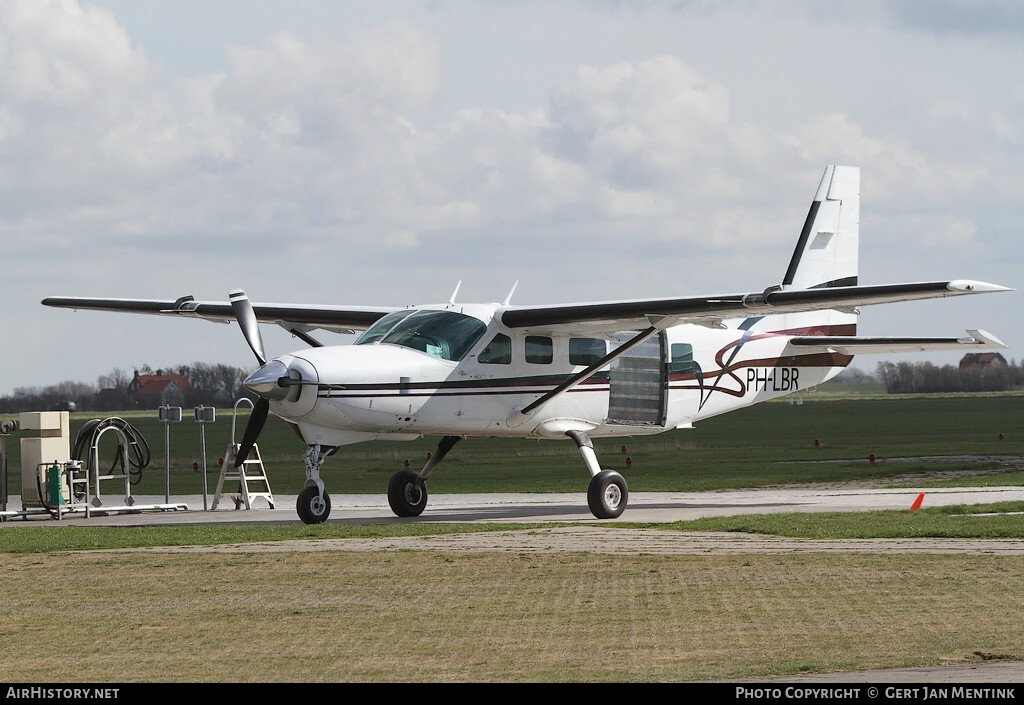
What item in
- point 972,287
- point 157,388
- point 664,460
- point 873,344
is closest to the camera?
point 972,287

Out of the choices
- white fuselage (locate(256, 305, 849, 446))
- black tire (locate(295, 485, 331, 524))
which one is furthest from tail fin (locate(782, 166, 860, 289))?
black tire (locate(295, 485, 331, 524))

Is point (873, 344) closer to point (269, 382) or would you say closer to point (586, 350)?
point (586, 350)

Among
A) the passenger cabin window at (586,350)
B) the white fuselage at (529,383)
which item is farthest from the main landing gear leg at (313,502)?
the passenger cabin window at (586,350)

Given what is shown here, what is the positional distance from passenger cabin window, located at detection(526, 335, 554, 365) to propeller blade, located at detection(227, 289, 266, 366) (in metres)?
4.23

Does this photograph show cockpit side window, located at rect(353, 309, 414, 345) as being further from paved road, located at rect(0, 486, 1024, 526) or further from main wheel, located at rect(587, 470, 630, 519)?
main wheel, located at rect(587, 470, 630, 519)

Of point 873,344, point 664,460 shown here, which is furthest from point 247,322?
point 664,460

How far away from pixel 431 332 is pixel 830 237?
10.0 meters

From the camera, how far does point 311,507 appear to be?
20.7 m

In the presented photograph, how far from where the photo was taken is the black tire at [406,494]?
2288 centimetres

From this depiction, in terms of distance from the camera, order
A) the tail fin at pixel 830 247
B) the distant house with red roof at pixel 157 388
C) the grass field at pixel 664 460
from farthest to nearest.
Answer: the distant house with red roof at pixel 157 388 < the grass field at pixel 664 460 < the tail fin at pixel 830 247

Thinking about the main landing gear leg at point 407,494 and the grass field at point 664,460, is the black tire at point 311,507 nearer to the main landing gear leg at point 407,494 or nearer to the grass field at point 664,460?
the main landing gear leg at point 407,494

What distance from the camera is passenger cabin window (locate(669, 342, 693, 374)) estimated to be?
973 inches

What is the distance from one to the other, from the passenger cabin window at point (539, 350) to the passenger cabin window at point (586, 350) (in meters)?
0.43
